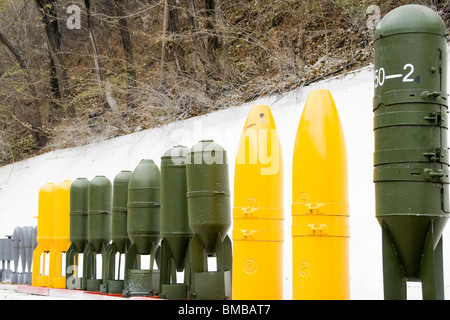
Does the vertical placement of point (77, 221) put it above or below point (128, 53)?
below

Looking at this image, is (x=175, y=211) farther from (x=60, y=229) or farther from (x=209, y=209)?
(x=60, y=229)

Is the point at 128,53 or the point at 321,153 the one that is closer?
the point at 321,153

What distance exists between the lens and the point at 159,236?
29.6 feet

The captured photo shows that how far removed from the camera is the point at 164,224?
8180 millimetres

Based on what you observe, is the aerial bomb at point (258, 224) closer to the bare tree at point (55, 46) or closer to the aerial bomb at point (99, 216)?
the aerial bomb at point (99, 216)

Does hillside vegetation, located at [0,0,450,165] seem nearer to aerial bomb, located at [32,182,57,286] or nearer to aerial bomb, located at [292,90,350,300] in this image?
aerial bomb, located at [32,182,57,286]

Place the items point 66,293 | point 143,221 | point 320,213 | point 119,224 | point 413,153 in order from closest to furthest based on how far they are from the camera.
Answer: point 413,153 → point 320,213 → point 143,221 → point 119,224 → point 66,293

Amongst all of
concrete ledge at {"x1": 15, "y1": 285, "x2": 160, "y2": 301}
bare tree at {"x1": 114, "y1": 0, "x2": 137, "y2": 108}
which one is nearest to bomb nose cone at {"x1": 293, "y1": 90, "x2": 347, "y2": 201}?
concrete ledge at {"x1": 15, "y1": 285, "x2": 160, "y2": 301}

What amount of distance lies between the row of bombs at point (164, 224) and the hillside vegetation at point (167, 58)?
227 inches

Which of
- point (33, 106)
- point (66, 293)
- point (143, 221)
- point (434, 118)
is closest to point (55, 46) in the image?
point (33, 106)

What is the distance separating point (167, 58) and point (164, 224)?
13.0m

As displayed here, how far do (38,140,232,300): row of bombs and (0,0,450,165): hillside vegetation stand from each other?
18.9ft
